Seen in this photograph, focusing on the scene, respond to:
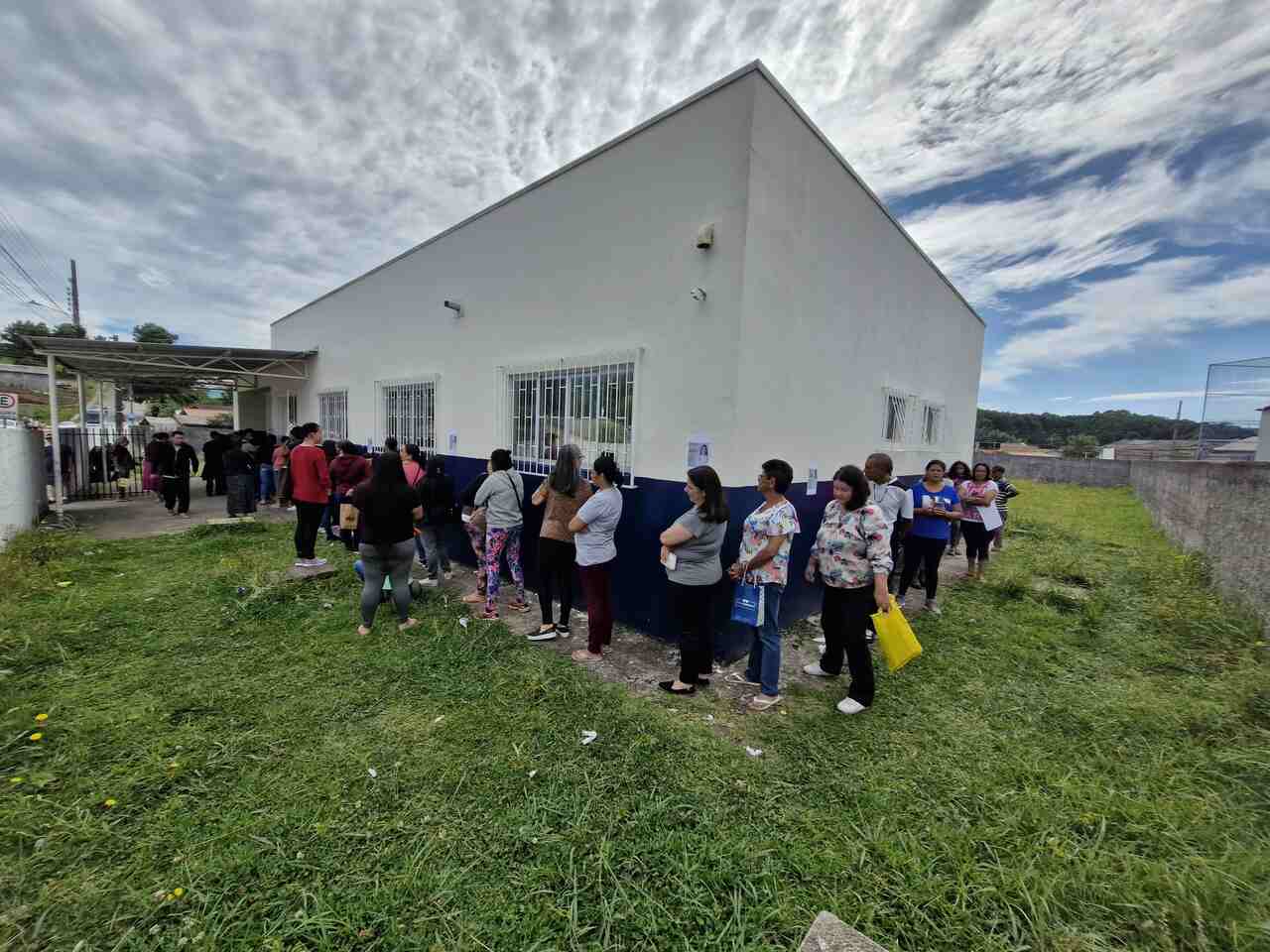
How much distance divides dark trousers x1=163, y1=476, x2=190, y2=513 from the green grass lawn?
5615mm

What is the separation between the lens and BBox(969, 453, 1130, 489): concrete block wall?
67.9ft

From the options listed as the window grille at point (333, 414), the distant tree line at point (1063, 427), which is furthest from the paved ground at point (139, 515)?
the distant tree line at point (1063, 427)

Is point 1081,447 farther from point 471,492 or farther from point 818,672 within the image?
point 471,492

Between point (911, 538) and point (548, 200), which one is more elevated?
point (548, 200)

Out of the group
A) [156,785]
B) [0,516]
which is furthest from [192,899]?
[0,516]

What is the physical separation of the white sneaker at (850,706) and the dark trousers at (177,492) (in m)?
11.4

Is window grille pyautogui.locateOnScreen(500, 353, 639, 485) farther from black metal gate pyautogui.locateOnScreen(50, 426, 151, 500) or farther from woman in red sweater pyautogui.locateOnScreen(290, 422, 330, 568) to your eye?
black metal gate pyautogui.locateOnScreen(50, 426, 151, 500)

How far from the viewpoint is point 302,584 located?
5.23 m

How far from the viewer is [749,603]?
126 inches

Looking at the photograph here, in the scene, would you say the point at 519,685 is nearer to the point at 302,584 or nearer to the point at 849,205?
the point at 302,584

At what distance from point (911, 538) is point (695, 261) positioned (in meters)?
3.58

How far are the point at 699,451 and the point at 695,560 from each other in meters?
0.98

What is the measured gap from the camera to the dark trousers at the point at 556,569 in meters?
4.04

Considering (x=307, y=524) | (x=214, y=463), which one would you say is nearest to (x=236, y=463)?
(x=214, y=463)
